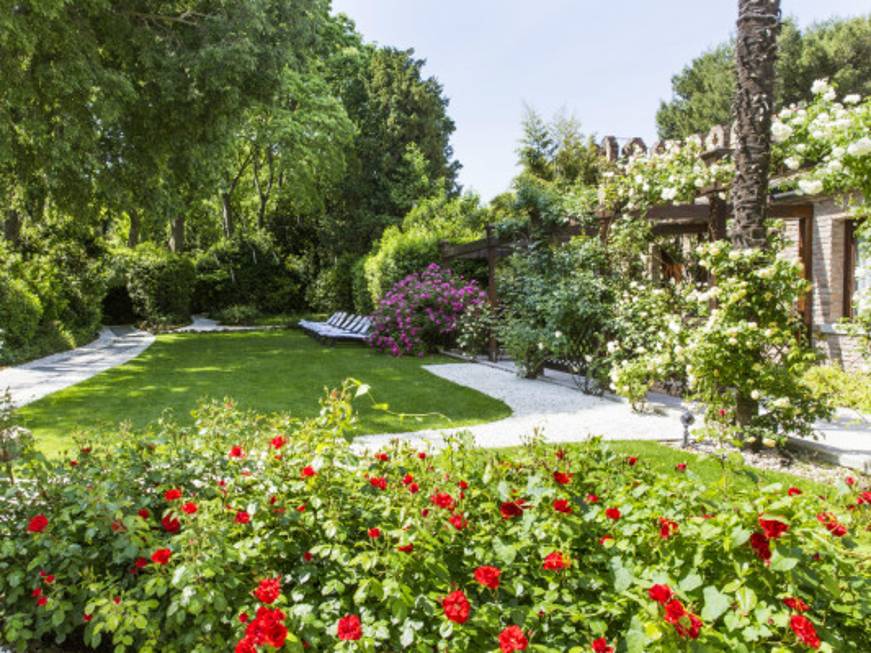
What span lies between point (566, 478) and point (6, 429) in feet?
10.1

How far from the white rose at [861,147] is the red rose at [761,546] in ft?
12.6


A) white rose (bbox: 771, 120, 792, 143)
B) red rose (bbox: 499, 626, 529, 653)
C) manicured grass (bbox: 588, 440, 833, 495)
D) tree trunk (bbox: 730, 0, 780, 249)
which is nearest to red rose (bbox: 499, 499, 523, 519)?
red rose (bbox: 499, 626, 529, 653)

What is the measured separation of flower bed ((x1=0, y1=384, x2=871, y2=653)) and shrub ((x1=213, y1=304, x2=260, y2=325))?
61.8ft

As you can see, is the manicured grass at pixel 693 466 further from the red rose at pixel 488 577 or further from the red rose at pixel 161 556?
the red rose at pixel 161 556

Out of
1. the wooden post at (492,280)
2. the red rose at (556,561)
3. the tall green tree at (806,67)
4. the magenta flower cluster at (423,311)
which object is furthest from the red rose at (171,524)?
the tall green tree at (806,67)

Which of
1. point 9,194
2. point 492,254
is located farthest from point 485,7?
point 9,194

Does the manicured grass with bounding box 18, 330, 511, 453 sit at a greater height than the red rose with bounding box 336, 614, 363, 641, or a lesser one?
lesser

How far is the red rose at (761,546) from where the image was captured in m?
1.71

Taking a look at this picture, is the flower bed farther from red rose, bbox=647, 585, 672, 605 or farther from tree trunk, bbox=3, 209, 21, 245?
tree trunk, bbox=3, 209, 21, 245

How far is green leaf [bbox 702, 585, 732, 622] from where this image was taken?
160 cm

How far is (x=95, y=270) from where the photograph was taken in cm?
1614

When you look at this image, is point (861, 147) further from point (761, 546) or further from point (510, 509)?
point (510, 509)

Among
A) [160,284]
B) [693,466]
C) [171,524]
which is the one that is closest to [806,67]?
[160,284]

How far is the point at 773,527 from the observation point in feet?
5.50
